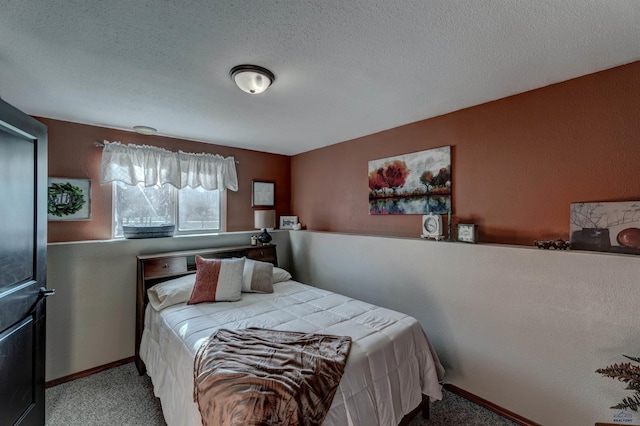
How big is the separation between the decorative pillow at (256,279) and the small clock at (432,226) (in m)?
1.59

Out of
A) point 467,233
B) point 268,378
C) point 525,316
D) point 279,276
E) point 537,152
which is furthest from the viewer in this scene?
point 279,276

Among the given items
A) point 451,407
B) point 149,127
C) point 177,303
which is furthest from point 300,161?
point 451,407

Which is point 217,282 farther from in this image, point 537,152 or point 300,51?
point 537,152

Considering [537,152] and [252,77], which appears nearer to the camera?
[252,77]

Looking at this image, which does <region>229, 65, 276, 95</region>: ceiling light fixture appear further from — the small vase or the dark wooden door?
the small vase

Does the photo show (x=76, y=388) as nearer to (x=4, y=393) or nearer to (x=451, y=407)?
(x=4, y=393)

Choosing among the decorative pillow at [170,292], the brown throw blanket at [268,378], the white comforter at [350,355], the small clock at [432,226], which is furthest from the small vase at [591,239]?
the decorative pillow at [170,292]

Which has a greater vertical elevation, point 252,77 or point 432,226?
point 252,77

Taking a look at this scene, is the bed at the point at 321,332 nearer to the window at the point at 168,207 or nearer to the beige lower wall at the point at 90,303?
the beige lower wall at the point at 90,303

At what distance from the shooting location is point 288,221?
4227mm

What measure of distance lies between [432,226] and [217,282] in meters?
2.06

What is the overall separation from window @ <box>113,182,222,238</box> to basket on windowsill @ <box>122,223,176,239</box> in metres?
0.25

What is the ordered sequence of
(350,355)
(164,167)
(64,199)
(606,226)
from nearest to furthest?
(350,355) < (606,226) < (64,199) < (164,167)

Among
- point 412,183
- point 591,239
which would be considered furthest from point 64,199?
point 591,239
